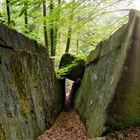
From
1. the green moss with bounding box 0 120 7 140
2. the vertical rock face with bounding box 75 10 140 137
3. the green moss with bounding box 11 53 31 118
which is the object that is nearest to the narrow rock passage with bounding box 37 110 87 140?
the vertical rock face with bounding box 75 10 140 137

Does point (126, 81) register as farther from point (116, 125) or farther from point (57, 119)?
point (57, 119)

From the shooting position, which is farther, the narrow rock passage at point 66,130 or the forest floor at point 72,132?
the narrow rock passage at point 66,130

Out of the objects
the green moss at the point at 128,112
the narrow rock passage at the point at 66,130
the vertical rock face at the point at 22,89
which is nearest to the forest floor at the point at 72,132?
the narrow rock passage at the point at 66,130

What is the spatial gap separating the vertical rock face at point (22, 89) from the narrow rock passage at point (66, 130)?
0.24 meters

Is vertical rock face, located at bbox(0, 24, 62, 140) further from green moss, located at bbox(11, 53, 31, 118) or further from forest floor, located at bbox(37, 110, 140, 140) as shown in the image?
forest floor, located at bbox(37, 110, 140, 140)

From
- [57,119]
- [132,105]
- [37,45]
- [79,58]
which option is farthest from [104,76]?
[79,58]

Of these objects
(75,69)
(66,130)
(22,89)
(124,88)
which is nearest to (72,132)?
(66,130)

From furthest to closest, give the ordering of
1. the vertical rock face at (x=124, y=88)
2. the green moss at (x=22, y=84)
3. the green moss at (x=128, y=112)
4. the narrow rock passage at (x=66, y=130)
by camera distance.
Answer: the narrow rock passage at (x=66, y=130), the green moss at (x=22, y=84), the green moss at (x=128, y=112), the vertical rock face at (x=124, y=88)

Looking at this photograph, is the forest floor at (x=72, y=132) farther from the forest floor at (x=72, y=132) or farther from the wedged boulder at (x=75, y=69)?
the wedged boulder at (x=75, y=69)

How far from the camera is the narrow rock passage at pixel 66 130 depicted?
6.89 metres

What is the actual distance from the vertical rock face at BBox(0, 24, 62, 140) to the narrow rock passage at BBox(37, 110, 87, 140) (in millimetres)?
245

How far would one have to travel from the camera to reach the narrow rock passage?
22.6ft

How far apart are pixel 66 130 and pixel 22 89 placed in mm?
2557

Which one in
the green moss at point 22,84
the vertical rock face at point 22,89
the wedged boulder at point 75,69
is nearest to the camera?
the vertical rock face at point 22,89
